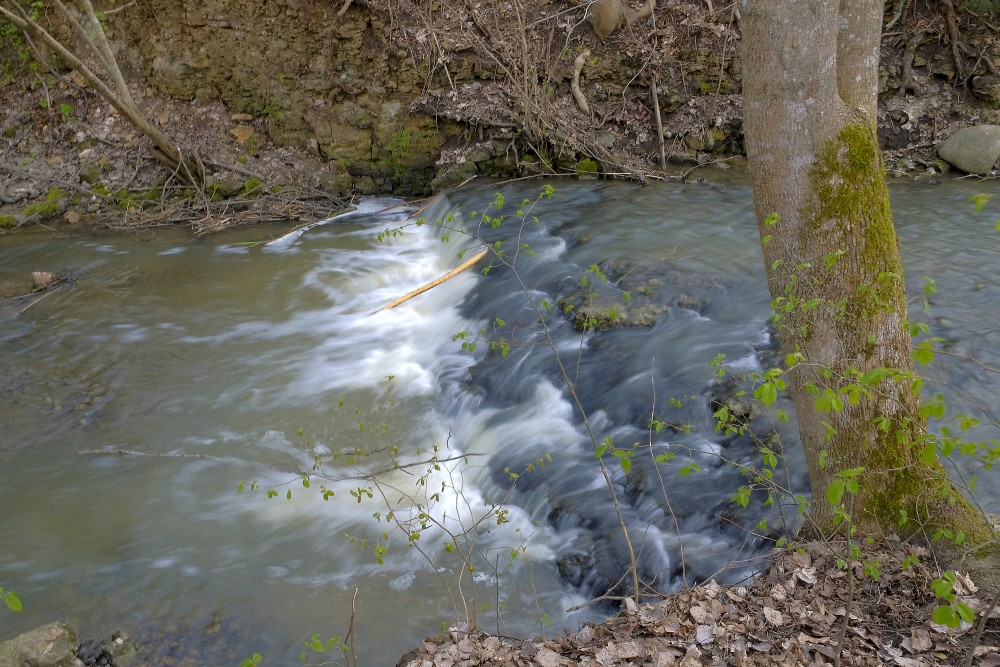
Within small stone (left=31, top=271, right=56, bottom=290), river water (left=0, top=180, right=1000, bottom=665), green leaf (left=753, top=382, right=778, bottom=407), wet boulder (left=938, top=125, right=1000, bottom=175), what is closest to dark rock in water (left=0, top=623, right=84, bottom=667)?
river water (left=0, top=180, right=1000, bottom=665)

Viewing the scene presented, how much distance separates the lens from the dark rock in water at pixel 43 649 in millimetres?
4103

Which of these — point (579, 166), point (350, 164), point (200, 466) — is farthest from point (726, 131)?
point (200, 466)

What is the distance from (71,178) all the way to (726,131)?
33.1ft

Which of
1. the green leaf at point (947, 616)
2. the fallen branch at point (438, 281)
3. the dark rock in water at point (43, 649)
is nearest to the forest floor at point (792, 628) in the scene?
the green leaf at point (947, 616)

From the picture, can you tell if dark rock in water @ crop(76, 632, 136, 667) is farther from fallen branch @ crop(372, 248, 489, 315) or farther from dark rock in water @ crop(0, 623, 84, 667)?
fallen branch @ crop(372, 248, 489, 315)

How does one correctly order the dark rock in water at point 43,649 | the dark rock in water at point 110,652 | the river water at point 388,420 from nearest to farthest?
the dark rock in water at point 43,649 → the dark rock in water at point 110,652 → the river water at point 388,420

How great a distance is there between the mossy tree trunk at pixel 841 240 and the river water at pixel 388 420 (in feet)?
3.31

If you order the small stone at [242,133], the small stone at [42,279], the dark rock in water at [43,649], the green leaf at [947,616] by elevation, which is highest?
the small stone at [242,133]

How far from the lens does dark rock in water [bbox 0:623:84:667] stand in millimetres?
4103

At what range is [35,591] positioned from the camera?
16.7ft

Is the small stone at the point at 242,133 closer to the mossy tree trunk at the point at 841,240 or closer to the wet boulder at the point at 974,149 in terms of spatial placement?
the wet boulder at the point at 974,149

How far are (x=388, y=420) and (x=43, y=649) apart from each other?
3.24 m

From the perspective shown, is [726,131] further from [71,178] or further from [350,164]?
[71,178]

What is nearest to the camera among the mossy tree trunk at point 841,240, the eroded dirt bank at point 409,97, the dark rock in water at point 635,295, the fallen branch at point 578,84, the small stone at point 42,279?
the mossy tree trunk at point 841,240
